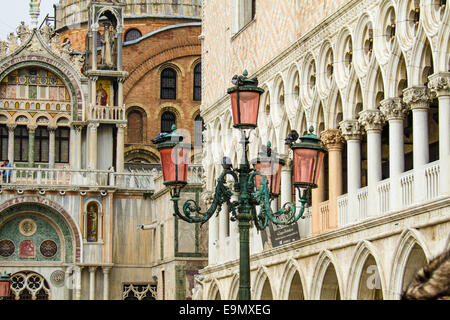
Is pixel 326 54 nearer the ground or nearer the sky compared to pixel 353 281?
nearer the sky

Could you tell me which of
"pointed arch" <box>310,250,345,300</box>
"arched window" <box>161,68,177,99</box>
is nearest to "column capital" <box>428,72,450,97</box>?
"pointed arch" <box>310,250,345,300</box>

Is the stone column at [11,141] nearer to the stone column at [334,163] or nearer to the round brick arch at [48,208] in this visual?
the round brick arch at [48,208]

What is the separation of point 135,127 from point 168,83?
6.86 feet

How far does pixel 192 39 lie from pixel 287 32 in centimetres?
2298

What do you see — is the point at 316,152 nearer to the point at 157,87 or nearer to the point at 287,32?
the point at 287,32

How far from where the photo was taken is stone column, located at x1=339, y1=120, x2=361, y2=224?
19.0m

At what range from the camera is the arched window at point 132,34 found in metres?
49.0

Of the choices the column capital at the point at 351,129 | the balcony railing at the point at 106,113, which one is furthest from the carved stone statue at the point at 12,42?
the column capital at the point at 351,129

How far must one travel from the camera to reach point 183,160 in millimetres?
12391

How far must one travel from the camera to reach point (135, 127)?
4438 centimetres
